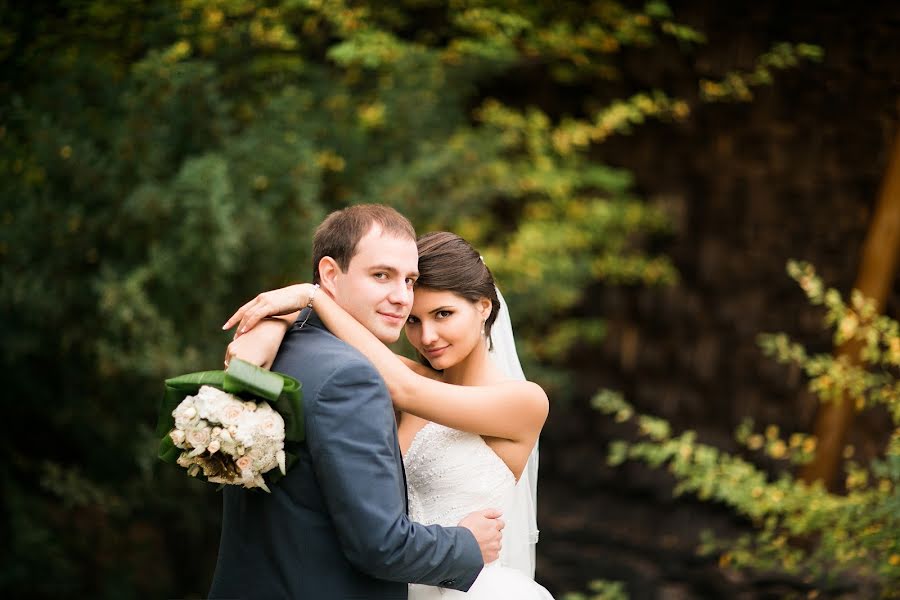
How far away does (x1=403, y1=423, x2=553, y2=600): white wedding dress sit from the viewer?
104 inches

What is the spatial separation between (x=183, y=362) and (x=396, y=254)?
2478mm

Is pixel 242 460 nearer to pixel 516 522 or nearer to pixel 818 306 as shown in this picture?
pixel 516 522

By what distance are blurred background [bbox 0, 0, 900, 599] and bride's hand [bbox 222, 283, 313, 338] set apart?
2.23 metres

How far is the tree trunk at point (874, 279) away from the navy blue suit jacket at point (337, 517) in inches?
161

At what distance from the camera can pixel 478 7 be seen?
5809 mm

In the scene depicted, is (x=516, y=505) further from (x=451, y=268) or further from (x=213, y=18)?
(x=213, y=18)

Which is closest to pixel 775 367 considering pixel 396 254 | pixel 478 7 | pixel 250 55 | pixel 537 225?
pixel 537 225

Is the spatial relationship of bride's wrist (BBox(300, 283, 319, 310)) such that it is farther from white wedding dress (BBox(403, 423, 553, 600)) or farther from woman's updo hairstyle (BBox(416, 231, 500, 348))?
white wedding dress (BBox(403, 423, 553, 600))

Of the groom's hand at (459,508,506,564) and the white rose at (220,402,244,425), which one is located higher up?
the white rose at (220,402,244,425)

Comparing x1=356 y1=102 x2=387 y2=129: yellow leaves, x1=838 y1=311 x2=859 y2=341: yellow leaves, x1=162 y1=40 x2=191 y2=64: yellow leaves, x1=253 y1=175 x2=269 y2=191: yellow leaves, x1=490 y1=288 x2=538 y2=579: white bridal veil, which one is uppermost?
x1=356 y1=102 x2=387 y2=129: yellow leaves

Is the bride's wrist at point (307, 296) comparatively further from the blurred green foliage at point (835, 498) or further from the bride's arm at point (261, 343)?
the blurred green foliage at point (835, 498)

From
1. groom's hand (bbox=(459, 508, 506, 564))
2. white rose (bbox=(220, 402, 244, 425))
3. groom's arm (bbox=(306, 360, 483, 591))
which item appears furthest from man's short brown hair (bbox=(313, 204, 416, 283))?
groom's hand (bbox=(459, 508, 506, 564))

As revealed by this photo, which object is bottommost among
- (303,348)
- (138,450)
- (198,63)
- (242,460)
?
(138,450)

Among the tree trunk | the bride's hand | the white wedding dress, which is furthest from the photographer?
the tree trunk
